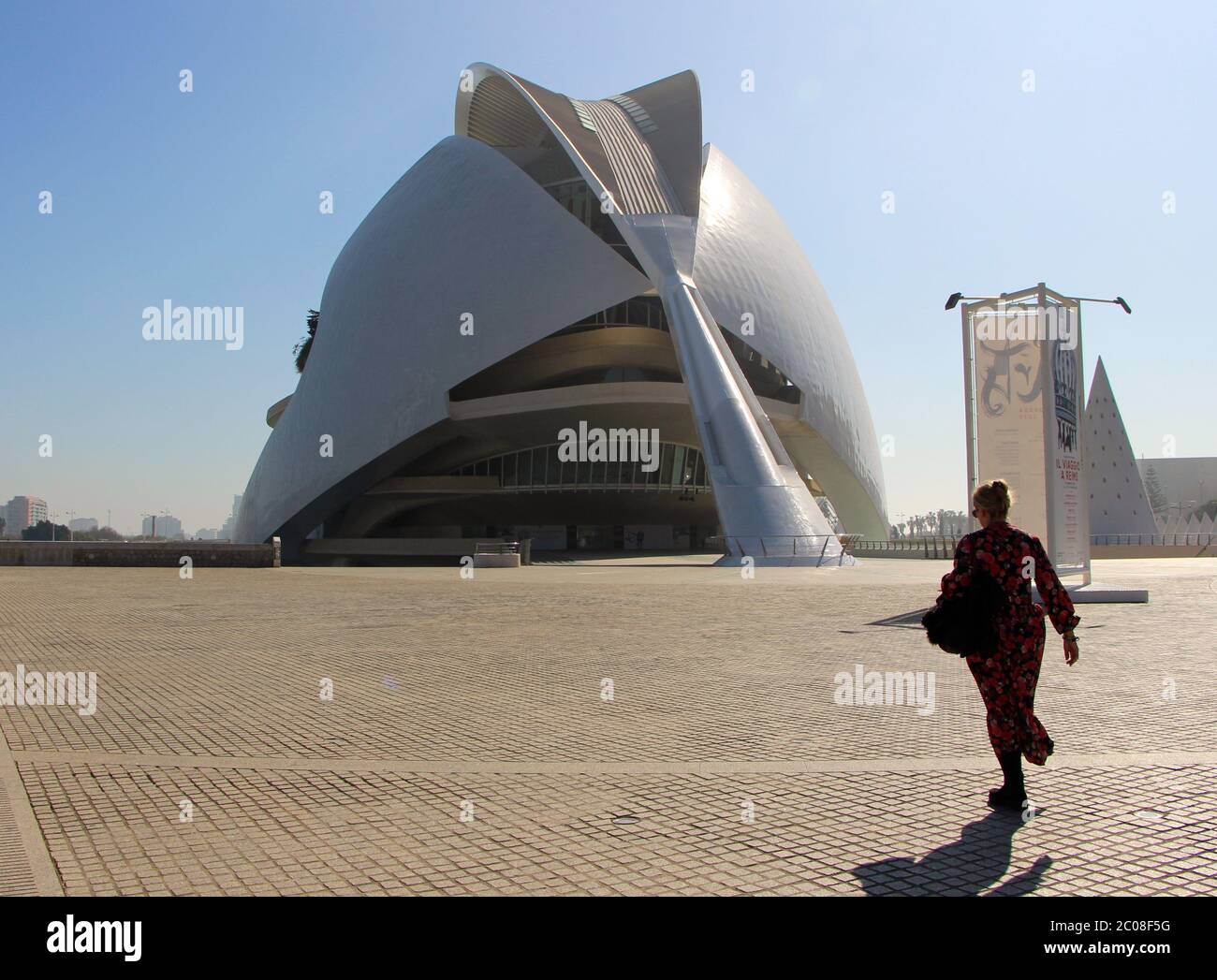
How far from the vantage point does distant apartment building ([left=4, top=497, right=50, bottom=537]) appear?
183375 mm

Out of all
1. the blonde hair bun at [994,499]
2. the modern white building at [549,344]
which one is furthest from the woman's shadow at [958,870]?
the modern white building at [549,344]

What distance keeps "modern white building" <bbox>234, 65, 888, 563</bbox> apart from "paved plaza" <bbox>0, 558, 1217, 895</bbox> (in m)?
21.4

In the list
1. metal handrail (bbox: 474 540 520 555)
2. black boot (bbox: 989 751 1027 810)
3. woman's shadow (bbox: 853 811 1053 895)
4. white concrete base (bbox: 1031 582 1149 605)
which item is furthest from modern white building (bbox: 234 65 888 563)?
woman's shadow (bbox: 853 811 1053 895)

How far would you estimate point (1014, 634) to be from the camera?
414 centimetres

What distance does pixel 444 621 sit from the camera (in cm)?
1179

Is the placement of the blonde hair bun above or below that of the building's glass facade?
below

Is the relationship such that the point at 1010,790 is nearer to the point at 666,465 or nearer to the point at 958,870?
the point at 958,870

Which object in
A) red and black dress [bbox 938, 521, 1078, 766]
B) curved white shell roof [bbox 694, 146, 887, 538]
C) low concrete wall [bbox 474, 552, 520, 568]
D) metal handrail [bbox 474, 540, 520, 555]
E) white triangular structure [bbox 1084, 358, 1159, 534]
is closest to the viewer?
red and black dress [bbox 938, 521, 1078, 766]

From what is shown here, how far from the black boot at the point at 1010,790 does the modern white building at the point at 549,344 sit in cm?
2520

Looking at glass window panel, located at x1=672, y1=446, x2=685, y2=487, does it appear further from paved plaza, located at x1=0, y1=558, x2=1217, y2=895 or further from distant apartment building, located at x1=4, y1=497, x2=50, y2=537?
distant apartment building, located at x1=4, y1=497, x2=50, y2=537

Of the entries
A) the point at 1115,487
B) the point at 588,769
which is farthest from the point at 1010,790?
the point at 1115,487

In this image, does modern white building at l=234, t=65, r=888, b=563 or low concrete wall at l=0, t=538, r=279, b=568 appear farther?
modern white building at l=234, t=65, r=888, b=563

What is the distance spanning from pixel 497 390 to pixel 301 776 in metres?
31.6

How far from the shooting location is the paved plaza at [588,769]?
3352 millimetres
